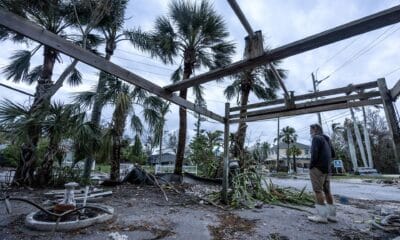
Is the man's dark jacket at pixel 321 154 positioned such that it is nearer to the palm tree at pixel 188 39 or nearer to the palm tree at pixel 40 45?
the palm tree at pixel 188 39

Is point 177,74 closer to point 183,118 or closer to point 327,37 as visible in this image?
point 183,118

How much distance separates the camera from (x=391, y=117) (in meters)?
2.73

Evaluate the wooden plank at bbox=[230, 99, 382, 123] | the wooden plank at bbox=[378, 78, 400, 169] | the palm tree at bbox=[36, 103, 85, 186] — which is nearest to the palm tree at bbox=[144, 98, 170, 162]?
the palm tree at bbox=[36, 103, 85, 186]

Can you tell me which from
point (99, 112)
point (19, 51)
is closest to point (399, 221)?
point (99, 112)

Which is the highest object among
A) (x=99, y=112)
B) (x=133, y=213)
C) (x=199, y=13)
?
(x=199, y=13)

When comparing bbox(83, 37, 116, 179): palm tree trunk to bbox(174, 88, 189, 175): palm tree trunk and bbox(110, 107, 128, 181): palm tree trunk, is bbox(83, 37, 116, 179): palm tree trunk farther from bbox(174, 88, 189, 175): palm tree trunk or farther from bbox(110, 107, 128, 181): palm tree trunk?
bbox(174, 88, 189, 175): palm tree trunk

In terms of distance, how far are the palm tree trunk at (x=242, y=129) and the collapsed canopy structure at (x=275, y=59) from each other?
0.40ft

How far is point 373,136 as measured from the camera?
28719 mm

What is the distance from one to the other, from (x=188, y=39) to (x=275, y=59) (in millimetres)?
6208

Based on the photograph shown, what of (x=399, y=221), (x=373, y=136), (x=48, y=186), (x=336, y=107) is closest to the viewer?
(x=399, y=221)

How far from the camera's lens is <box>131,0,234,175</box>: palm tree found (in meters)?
7.82

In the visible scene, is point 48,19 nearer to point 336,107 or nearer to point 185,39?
point 185,39

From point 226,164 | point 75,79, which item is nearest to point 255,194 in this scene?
point 226,164

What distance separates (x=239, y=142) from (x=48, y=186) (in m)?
5.62
